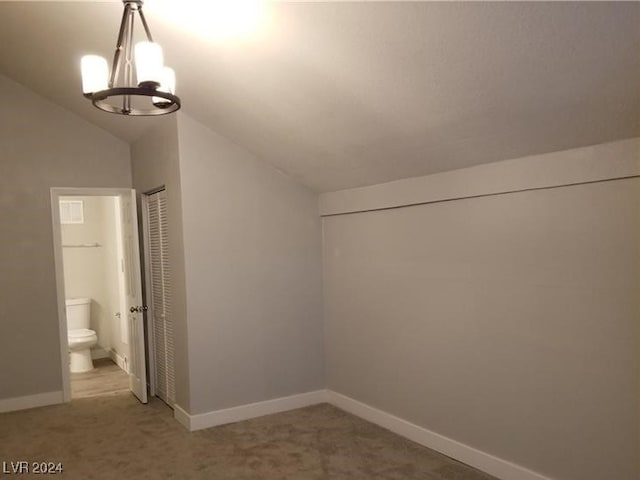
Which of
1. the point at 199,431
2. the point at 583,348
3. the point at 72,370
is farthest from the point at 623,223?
the point at 72,370

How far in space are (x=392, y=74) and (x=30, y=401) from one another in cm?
411

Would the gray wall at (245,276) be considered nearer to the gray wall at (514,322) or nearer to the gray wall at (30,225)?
the gray wall at (514,322)

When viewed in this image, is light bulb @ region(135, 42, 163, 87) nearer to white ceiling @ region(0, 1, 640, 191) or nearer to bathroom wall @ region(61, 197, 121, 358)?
white ceiling @ region(0, 1, 640, 191)

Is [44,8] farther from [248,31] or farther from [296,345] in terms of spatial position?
[296,345]

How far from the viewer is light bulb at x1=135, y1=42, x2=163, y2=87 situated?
1948mm

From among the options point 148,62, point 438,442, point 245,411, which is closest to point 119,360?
point 245,411

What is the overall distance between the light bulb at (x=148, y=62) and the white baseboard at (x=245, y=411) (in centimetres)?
256

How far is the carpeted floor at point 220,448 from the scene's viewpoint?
298 cm

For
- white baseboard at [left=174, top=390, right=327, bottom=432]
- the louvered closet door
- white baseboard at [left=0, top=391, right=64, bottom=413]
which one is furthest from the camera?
white baseboard at [left=0, top=391, right=64, bottom=413]

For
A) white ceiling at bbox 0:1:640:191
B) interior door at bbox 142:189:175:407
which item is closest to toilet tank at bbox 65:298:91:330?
interior door at bbox 142:189:175:407

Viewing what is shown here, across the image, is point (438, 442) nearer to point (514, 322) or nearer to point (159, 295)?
point (514, 322)

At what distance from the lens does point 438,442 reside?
317 cm

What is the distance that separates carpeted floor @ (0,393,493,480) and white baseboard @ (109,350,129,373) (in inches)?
53.1

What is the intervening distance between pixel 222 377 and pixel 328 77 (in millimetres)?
2367
